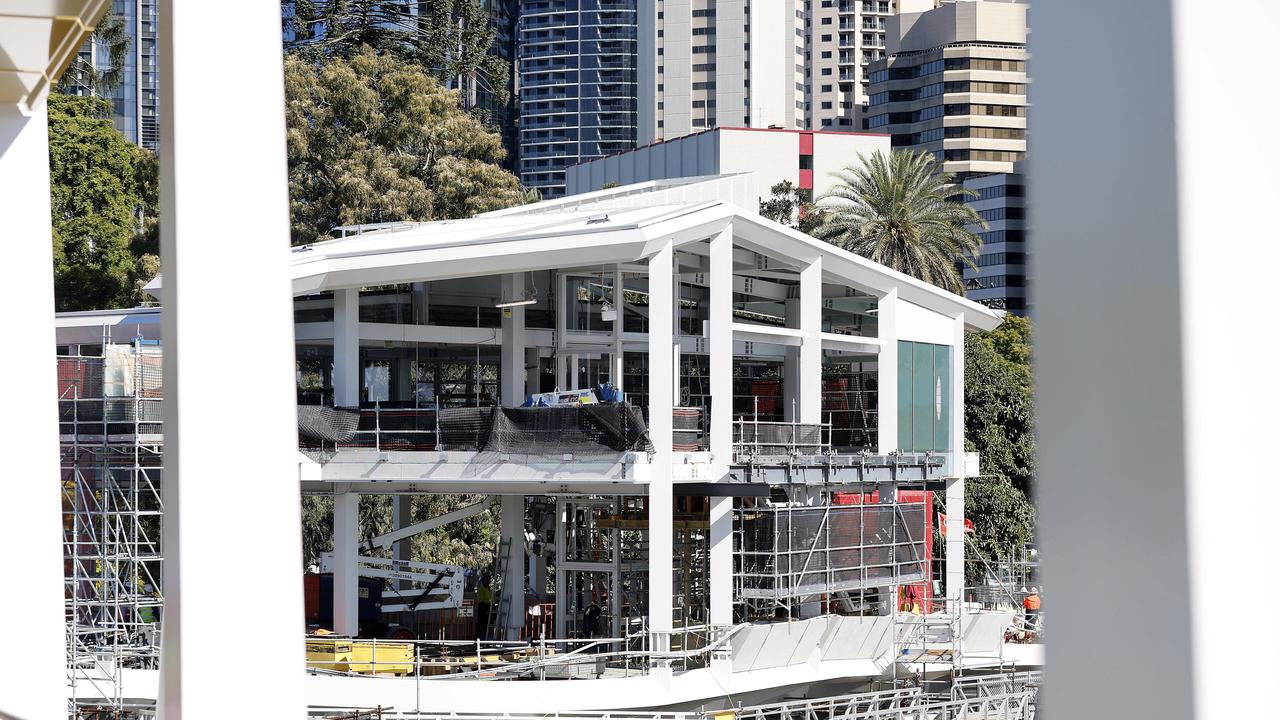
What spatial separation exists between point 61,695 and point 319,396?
24.2m

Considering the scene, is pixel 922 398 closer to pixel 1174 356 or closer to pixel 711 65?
pixel 1174 356

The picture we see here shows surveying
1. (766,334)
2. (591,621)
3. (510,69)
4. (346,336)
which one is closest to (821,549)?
(766,334)

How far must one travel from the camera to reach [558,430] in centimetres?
2466

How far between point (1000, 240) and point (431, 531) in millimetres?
84560

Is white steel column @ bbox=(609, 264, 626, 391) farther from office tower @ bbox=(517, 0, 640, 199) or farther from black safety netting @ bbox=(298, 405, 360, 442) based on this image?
office tower @ bbox=(517, 0, 640, 199)

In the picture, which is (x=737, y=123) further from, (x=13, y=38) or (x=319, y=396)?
(x=13, y=38)

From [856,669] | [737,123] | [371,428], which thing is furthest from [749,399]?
[737,123]

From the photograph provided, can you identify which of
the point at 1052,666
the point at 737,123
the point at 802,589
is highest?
the point at 737,123

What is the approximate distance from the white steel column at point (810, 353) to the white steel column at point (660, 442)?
4.41m

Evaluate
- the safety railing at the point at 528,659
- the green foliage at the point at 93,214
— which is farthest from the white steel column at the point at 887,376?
the green foliage at the point at 93,214

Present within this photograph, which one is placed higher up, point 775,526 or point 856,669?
point 775,526

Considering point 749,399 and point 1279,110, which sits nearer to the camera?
point 1279,110

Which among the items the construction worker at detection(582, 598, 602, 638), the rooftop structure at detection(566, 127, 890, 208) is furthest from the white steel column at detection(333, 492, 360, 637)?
the rooftop structure at detection(566, 127, 890, 208)

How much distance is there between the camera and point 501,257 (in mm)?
24562
